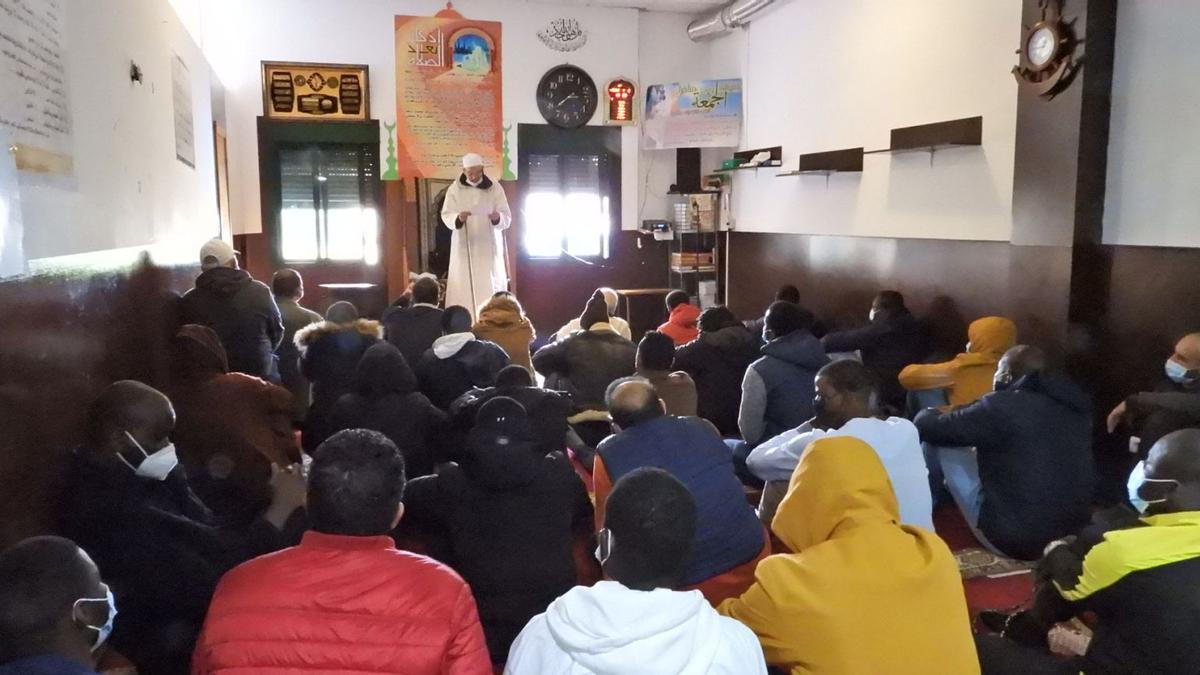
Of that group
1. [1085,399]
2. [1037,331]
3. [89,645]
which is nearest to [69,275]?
[89,645]

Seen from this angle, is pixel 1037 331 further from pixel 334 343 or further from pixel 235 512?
pixel 235 512

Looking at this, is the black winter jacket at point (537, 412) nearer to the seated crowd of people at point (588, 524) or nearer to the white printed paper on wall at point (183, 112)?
the seated crowd of people at point (588, 524)

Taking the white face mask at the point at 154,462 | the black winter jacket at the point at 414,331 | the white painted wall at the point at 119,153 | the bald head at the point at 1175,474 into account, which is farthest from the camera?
the black winter jacket at the point at 414,331

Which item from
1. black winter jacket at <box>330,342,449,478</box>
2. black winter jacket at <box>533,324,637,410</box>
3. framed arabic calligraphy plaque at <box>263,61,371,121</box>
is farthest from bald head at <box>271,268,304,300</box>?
framed arabic calligraphy plaque at <box>263,61,371,121</box>

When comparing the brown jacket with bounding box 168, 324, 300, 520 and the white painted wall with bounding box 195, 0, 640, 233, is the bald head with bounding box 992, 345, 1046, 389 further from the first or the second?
the white painted wall with bounding box 195, 0, 640, 233

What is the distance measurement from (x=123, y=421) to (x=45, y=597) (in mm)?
913

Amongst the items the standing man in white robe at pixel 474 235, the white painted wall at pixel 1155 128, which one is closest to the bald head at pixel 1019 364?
the white painted wall at pixel 1155 128

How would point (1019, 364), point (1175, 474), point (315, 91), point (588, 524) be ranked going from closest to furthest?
point (1175, 474) → point (1019, 364) → point (588, 524) → point (315, 91)

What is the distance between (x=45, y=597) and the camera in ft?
4.64

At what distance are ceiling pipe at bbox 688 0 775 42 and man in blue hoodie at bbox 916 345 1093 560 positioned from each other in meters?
5.13

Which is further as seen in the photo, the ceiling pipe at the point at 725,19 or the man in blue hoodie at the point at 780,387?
the ceiling pipe at the point at 725,19

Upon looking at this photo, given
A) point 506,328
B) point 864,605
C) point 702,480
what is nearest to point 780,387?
point 702,480

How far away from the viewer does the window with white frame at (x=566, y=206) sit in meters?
8.80

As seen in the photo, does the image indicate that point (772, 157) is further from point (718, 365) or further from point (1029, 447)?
point (1029, 447)
